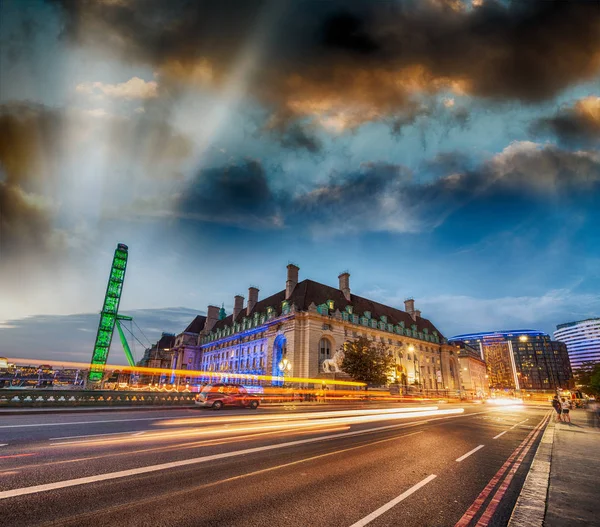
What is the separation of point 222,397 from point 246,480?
17983 mm

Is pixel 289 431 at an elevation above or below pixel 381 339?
below

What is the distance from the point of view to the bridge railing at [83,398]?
17.1 meters

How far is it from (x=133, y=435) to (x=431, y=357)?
7322cm

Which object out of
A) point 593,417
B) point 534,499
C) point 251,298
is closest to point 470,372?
point 251,298

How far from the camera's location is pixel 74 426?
36.2 ft

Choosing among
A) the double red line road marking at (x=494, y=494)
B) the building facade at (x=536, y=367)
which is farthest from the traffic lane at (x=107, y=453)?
the building facade at (x=536, y=367)

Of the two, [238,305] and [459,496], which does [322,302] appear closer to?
[238,305]

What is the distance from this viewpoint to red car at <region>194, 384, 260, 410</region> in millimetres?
21781

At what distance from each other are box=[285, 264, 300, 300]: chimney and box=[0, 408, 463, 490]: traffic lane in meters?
44.3

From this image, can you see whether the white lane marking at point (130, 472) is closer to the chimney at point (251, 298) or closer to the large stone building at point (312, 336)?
the large stone building at point (312, 336)

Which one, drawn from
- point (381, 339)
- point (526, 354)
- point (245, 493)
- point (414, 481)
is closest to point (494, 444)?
point (414, 481)

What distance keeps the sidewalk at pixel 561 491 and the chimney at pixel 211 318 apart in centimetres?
8102

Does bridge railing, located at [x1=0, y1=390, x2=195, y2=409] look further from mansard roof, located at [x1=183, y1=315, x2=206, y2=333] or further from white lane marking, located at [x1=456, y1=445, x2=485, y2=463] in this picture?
mansard roof, located at [x1=183, y1=315, x2=206, y2=333]

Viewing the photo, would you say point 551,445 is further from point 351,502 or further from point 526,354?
point 526,354
